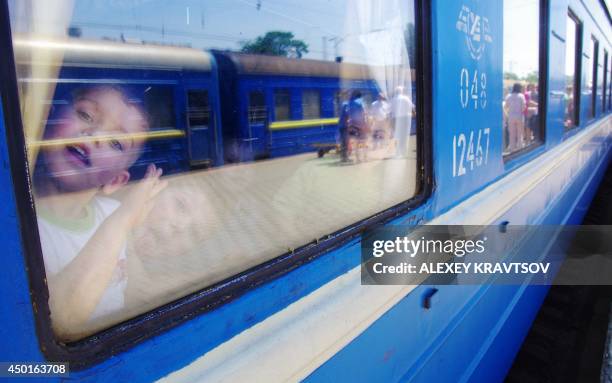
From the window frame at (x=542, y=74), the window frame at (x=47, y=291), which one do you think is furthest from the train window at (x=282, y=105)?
the window frame at (x=542, y=74)

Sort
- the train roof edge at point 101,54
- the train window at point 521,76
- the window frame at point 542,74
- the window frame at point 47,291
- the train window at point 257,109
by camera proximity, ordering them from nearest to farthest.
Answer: the window frame at point 47,291 < the train roof edge at point 101,54 < the train window at point 257,109 < the train window at point 521,76 < the window frame at point 542,74

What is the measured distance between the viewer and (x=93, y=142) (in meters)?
1.04

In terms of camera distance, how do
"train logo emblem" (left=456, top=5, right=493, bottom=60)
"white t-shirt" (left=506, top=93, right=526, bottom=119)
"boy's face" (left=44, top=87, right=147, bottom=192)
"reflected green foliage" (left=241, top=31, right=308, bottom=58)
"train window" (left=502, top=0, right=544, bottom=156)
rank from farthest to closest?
"white t-shirt" (left=506, top=93, right=526, bottom=119), "train window" (left=502, top=0, right=544, bottom=156), "train logo emblem" (left=456, top=5, right=493, bottom=60), "reflected green foliage" (left=241, top=31, right=308, bottom=58), "boy's face" (left=44, top=87, right=147, bottom=192)

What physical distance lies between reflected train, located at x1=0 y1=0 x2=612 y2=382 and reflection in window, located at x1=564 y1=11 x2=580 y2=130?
1181mm

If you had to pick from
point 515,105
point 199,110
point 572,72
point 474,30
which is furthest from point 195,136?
point 572,72

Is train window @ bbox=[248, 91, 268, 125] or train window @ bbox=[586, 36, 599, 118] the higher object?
train window @ bbox=[586, 36, 599, 118]

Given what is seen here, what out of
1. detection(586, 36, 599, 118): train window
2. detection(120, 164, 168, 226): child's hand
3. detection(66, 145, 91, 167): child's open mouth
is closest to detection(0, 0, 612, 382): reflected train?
detection(66, 145, 91, 167): child's open mouth

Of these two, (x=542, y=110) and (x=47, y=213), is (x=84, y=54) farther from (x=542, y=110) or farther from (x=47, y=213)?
(x=542, y=110)

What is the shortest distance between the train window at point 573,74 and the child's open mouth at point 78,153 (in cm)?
438

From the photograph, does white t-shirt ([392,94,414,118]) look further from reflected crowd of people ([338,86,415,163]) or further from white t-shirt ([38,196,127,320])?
white t-shirt ([38,196,127,320])

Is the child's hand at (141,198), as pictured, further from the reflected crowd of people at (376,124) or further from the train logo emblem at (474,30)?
the train logo emblem at (474,30)

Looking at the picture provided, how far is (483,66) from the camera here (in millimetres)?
2121

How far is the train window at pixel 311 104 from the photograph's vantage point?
1.83 meters

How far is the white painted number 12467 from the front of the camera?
1890mm
